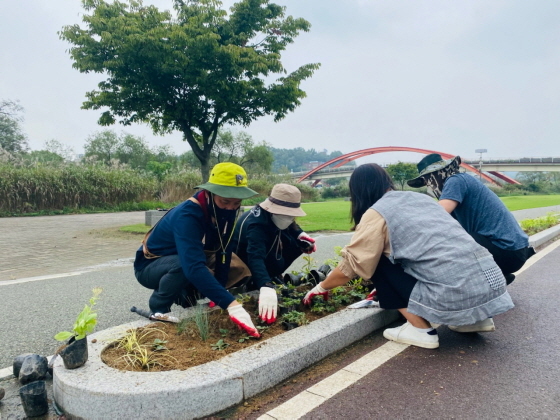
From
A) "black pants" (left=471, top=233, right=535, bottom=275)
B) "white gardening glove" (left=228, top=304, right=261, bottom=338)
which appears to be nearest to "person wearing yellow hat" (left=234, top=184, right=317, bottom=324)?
"white gardening glove" (left=228, top=304, right=261, bottom=338)

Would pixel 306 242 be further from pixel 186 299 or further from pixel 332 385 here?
pixel 332 385

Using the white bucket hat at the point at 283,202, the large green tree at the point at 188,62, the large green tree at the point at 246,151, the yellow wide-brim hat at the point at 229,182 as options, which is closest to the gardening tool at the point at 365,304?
the white bucket hat at the point at 283,202

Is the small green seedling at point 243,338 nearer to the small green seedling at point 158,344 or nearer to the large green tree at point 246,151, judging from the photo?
the small green seedling at point 158,344

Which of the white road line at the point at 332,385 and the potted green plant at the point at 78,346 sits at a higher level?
the potted green plant at the point at 78,346

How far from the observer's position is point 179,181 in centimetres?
2214

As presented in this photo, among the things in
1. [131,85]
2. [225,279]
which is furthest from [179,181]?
[225,279]

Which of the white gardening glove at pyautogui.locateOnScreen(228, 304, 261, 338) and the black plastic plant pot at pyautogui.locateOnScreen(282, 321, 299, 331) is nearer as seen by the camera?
the white gardening glove at pyautogui.locateOnScreen(228, 304, 261, 338)

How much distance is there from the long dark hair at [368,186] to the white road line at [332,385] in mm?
850

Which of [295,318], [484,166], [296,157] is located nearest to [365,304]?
[295,318]

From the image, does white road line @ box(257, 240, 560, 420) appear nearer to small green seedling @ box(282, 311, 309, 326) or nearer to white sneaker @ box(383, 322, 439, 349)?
white sneaker @ box(383, 322, 439, 349)

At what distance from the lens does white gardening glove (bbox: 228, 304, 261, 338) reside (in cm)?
246

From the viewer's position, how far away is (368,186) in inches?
113

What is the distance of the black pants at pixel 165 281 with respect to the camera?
286 centimetres

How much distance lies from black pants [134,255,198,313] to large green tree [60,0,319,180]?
8420mm
